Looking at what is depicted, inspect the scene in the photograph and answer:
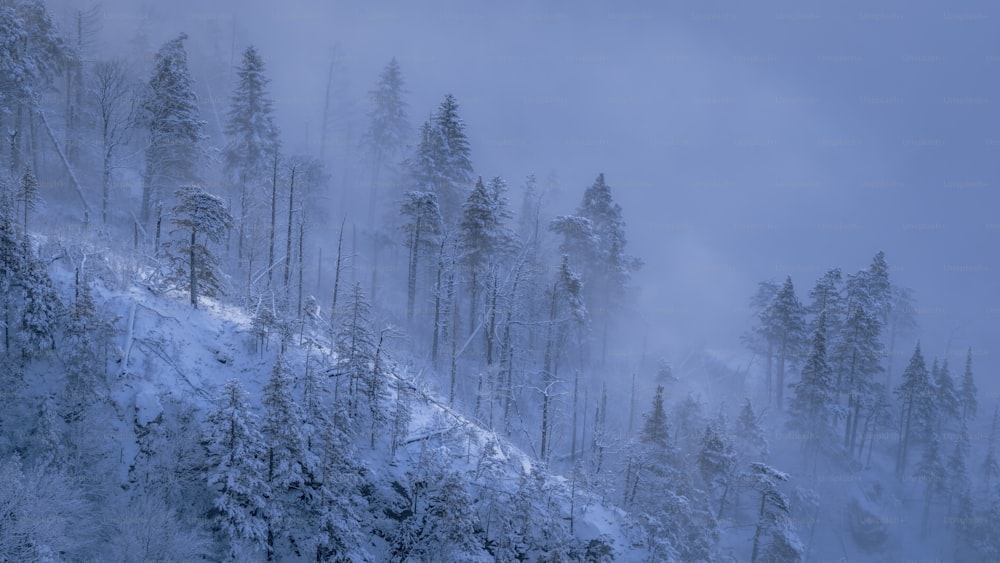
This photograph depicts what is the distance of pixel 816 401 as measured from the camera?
46.7 m

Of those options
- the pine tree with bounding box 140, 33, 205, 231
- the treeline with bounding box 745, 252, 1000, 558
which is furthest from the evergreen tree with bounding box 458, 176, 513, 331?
the treeline with bounding box 745, 252, 1000, 558

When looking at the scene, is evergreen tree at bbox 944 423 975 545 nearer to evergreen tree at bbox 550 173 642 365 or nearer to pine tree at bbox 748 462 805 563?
pine tree at bbox 748 462 805 563

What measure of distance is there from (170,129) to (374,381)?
992 inches

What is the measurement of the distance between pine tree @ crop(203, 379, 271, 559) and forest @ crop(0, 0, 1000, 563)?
9cm

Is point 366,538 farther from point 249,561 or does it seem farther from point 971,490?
point 971,490

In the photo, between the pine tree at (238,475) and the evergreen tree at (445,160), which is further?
the evergreen tree at (445,160)

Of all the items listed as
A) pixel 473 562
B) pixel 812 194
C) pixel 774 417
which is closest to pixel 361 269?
pixel 473 562

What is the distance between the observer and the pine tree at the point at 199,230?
83.8 feet

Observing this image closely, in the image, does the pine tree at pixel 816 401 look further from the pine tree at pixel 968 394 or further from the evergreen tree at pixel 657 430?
the pine tree at pixel 968 394

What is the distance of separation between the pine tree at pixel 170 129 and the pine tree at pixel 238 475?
23513 millimetres

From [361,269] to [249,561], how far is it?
37335mm

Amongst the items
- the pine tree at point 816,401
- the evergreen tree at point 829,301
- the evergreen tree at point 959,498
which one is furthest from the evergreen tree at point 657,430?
the evergreen tree at point 959,498

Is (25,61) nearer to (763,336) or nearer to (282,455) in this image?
(282,455)

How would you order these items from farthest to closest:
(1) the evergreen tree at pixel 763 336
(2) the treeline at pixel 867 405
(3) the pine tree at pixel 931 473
A: (1) the evergreen tree at pixel 763 336, (3) the pine tree at pixel 931 473, (2) the treeline at pixel 867 405
